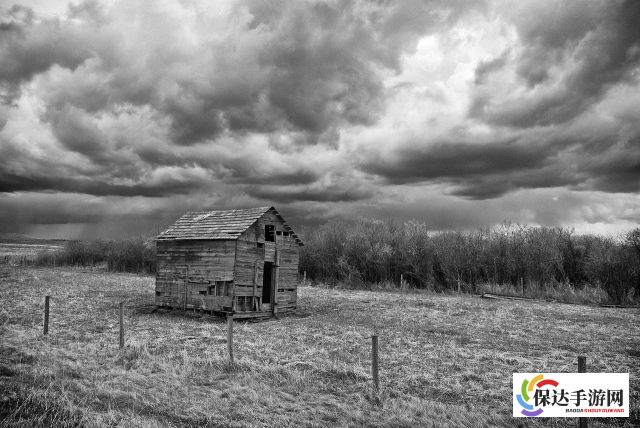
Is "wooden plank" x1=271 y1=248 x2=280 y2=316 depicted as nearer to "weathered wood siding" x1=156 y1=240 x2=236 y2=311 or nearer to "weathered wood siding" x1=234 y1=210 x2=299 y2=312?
"weathered wood siding" x1=234 y1=210 x2=299 y2=312

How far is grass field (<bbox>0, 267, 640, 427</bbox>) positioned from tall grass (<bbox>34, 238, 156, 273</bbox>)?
141ft

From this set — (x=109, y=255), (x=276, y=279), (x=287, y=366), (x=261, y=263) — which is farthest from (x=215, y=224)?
(x=109, y=255)

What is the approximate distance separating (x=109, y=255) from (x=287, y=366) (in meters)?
66.6

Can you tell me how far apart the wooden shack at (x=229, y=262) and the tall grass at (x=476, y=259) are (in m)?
21.4

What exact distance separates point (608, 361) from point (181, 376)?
12.0 meters

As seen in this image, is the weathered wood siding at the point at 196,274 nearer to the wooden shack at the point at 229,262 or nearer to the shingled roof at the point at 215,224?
the wooden shack at the point at 229,262

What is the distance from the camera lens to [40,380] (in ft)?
30.3

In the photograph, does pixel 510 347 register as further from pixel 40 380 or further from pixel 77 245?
pixel 77 245

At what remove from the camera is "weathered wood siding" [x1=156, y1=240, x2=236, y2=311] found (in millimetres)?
21203

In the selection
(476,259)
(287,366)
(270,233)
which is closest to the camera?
(287,366)

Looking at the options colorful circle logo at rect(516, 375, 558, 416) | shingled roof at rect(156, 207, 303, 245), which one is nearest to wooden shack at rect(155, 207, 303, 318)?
shingled roof at rect(156, 207, 303, 245)

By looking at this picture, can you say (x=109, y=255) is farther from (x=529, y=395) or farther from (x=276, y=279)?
(x=529, y=395)

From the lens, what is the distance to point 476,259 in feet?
135

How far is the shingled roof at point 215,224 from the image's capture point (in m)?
21.8
